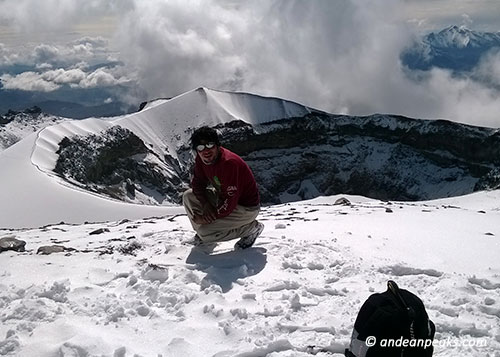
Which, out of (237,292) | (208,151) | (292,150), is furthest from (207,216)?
(292,150)

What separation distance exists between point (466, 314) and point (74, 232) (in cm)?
1062

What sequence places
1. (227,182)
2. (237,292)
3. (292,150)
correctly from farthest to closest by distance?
(292,150), (227,182), (237,292)

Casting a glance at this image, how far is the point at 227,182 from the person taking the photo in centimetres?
845

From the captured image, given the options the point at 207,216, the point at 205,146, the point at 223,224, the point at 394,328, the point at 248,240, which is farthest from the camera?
the point at 248,240

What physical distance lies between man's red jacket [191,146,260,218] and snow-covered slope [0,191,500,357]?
3.23ft

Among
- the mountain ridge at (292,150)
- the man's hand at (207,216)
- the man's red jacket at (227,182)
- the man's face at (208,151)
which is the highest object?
the man's face at (208,151)

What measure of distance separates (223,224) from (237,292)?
2.16m

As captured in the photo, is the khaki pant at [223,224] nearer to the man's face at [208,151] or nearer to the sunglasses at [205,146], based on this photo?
the man's face at [208,151]

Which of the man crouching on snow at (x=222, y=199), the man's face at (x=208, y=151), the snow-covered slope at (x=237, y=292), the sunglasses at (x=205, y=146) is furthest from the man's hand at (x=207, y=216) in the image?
the sunglasses at (x=205, y=146)

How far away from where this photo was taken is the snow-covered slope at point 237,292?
539 centimetres

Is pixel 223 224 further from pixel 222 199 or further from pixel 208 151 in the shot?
pixel 208 151

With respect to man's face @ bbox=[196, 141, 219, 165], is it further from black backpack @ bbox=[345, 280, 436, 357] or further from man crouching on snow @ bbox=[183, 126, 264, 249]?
black backpack @ bbox=[345, 280, 436, 357]

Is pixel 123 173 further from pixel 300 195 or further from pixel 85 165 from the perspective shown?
pixel 300 195

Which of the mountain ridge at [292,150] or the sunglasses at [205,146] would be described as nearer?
the sunglasses at [205,146]
